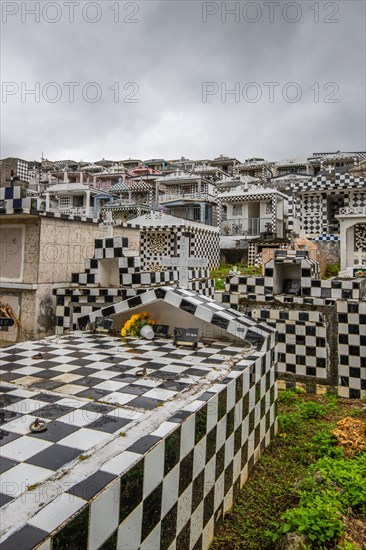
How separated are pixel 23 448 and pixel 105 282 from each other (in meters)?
5.64

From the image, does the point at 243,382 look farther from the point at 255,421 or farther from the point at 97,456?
the point at 97,456

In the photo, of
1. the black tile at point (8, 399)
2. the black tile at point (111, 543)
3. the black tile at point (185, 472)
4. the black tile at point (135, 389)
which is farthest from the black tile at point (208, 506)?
the black tile at point (8, 399)

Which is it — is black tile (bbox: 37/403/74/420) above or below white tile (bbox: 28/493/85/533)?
above

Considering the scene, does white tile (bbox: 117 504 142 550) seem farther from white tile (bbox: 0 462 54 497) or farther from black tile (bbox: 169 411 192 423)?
black tile (bbox: 169 411 192 423)

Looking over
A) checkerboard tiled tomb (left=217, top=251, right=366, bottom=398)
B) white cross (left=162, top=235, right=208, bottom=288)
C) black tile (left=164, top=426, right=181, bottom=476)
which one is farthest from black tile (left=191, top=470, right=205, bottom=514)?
checkerboard tiled tomb (left=217, top=251, right=366, bottom=398)

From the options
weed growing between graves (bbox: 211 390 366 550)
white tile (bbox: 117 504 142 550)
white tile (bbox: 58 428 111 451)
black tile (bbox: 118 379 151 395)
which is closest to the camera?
white tile (bbox: 117 504 142 550)

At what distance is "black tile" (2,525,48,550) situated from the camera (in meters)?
1.41

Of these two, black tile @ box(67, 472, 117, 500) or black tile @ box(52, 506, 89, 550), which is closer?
black tile @ box(52, 506, 89, 550)

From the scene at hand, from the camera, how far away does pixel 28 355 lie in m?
3.96

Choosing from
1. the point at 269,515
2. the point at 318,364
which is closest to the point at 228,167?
the point at 318,364

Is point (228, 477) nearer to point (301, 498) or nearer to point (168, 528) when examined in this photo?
point (301, 498)

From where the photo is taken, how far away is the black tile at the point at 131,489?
1.85 m

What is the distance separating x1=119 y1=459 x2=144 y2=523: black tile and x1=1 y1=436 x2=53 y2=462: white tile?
55 cm

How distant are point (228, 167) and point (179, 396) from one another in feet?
167
